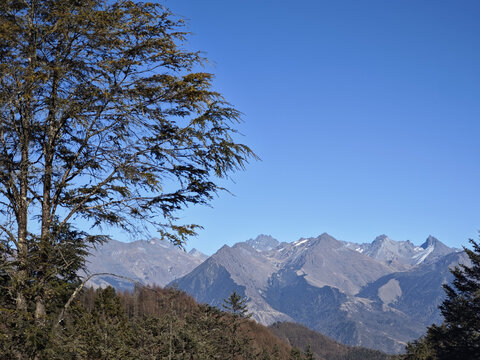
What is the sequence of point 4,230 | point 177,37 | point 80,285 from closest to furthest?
point 4,230 < point 80,285 < point 177,37

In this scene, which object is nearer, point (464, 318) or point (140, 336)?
point (464, 318)

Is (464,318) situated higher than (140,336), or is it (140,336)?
(464,318)

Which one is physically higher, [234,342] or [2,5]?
[2,5]

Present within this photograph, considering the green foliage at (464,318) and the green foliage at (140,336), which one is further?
the green foliage at (464,318)

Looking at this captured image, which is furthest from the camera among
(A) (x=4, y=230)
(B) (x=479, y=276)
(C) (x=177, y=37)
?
(B) (x=479, y=276)

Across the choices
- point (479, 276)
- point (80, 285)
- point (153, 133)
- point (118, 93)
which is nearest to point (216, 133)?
point (153, 133)

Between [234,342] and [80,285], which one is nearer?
[80,285]

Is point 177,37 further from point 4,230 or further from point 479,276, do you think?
point 479,276

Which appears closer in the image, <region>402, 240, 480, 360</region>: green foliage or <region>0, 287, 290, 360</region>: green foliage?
<region>0, 287, 290, 360</region>: green foliage

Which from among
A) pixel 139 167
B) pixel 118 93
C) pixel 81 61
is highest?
pixel 81 61

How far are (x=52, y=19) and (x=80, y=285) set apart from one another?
18.6 ft

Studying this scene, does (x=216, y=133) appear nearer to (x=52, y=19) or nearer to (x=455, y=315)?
(x=52, y=19)

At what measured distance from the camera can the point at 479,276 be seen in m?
45.0

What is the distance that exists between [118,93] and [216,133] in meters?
2.22
